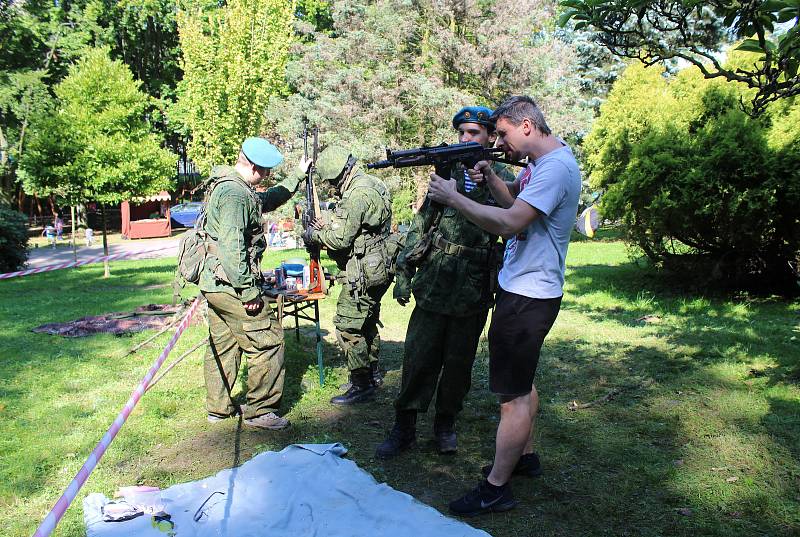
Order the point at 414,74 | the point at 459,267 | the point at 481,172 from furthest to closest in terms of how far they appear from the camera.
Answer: the point at 414,74
the point at 459,267
the point at 481,172

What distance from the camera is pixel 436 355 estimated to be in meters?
4.32

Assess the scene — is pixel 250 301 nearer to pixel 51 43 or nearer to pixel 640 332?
pixel 640 332

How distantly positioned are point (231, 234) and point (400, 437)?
1.95 m

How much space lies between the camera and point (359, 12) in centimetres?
1908

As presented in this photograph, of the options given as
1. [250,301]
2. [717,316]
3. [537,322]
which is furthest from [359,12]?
[537,322]

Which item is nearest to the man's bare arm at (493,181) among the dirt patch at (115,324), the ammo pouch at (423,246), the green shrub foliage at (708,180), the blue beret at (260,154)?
the ammo pouch at (423,246)

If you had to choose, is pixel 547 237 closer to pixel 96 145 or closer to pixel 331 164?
pixel 331 164

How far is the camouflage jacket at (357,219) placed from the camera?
5.45m

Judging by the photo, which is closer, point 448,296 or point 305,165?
point 448,296

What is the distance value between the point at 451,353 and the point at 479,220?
1.27 meters

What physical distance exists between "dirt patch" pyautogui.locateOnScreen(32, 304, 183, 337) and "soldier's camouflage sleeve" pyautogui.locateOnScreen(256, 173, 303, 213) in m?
4.35

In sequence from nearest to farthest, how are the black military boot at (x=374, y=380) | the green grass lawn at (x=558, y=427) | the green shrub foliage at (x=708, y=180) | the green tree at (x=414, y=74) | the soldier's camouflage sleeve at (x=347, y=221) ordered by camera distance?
the green grass lawn at (x=558, y=427) → the soldier's camouflage sleeve at (x=347, y=221) → the black military boot at (x=374, y=380) → the green shrub foliage at (x=708, y=180) → the green tree at (x=414, y=74)

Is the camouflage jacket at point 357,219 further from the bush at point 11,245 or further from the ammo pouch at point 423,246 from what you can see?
the bush at point 11,245

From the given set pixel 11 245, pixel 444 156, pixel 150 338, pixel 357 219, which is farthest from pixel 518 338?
pixel 11 245
